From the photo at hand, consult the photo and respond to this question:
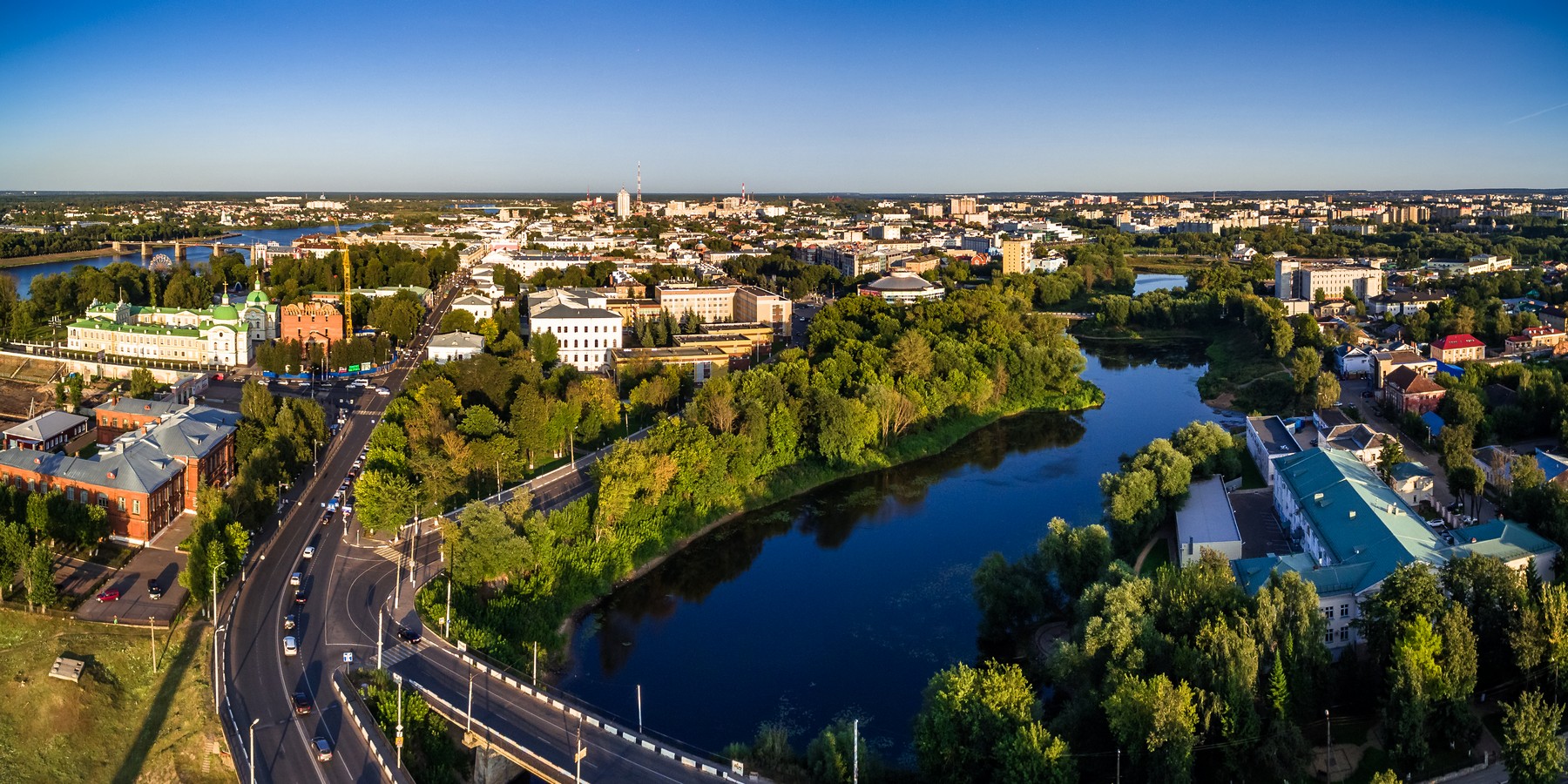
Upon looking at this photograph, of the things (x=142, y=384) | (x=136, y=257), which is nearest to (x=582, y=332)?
(x=142, y=384)

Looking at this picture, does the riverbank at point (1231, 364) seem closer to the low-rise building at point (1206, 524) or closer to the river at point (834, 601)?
the river at point (834, 601)

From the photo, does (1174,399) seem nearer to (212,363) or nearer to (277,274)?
(212,363)

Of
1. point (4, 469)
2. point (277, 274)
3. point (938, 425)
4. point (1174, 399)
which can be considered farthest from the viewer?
point (277, 274)

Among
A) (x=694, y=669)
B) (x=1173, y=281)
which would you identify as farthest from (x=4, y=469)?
(x=1173, y=281)

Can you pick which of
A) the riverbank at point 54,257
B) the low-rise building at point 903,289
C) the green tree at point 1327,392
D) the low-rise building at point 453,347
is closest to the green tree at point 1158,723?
the green tree at point 1327,392

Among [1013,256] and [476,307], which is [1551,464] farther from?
[1013,256]
